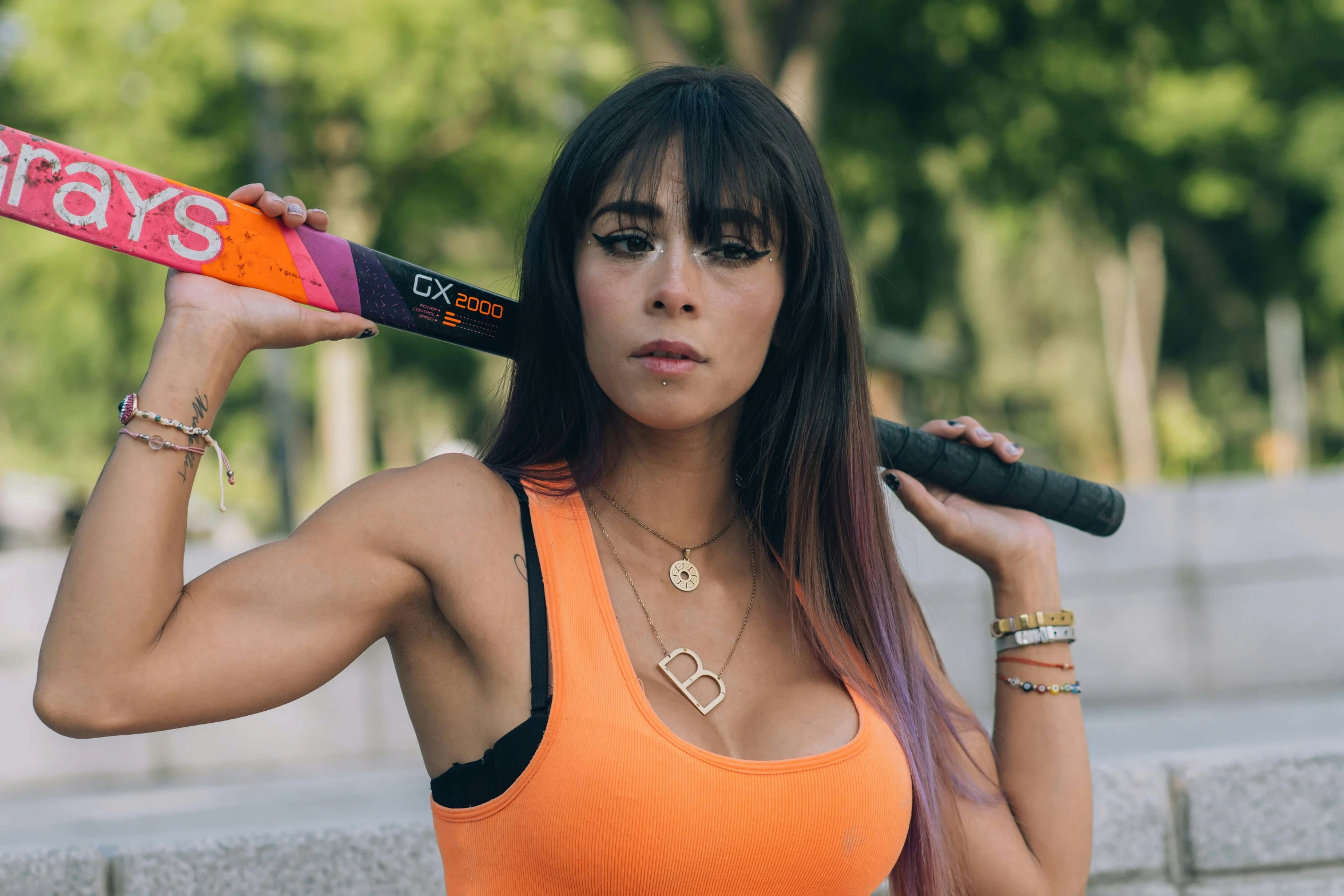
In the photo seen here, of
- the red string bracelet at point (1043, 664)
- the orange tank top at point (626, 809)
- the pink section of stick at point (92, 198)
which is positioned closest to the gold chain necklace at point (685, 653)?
the orange tank top at point (626, 809)

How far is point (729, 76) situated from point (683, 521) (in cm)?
66

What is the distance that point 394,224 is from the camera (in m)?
13.1

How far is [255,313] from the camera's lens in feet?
5.65

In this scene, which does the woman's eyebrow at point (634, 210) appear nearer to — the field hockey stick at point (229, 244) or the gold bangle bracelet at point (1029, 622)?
the field hockey stick at point (229, 244)

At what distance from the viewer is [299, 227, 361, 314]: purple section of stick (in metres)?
1.83

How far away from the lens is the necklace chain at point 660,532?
2019 millimetres

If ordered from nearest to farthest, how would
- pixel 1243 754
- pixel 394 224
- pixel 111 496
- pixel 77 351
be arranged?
pixel 111 496, pixel 1243 754, pixel 394 224, pixel 77 351

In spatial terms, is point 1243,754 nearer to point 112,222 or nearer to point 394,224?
point 112,222

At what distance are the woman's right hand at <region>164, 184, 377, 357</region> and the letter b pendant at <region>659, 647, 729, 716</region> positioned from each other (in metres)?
0.60

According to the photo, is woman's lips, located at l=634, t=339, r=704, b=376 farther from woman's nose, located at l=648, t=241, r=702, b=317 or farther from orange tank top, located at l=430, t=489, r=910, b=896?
orange tank top, located at l=430, t=489, r=910, b=896

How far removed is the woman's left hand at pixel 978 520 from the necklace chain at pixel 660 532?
34 cm

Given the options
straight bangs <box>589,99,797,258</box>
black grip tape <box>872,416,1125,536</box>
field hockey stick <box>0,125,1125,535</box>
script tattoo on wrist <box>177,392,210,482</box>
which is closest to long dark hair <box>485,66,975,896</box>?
straight bangs <box>589,99,797,258</box>

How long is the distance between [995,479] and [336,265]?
118 centimetres

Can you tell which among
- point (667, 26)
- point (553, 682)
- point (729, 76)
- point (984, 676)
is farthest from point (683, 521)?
point (667, 26)
